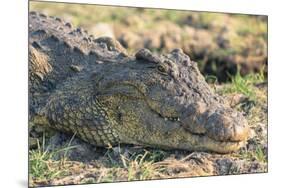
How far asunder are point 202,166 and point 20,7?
5.05ft

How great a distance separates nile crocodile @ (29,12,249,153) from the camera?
4.12 metres

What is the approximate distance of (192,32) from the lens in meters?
7.40

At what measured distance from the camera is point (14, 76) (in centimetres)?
406

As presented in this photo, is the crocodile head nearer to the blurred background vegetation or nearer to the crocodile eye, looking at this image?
the crocodile eye

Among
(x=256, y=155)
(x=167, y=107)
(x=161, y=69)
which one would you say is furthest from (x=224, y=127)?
(x=256, y=155)

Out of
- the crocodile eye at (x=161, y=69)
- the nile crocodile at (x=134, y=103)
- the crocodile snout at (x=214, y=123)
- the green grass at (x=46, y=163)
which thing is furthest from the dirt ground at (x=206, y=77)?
the crocodile eye at (x=161, y=69)

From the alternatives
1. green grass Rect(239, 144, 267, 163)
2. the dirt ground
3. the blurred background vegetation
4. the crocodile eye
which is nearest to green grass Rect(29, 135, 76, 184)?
the dirt ground

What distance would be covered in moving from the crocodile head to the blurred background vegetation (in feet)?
7.77

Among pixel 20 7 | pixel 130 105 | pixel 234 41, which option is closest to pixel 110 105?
pixel 130 105

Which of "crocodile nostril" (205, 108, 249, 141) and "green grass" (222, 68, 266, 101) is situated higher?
"green grass" (222, 68, 266, 101)

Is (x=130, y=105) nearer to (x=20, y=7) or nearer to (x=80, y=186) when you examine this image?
(x=80, y=186)

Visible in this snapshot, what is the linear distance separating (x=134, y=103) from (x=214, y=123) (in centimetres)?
56

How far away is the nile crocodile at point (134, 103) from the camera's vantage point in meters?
4.12

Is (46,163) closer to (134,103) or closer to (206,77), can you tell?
(134,103)
